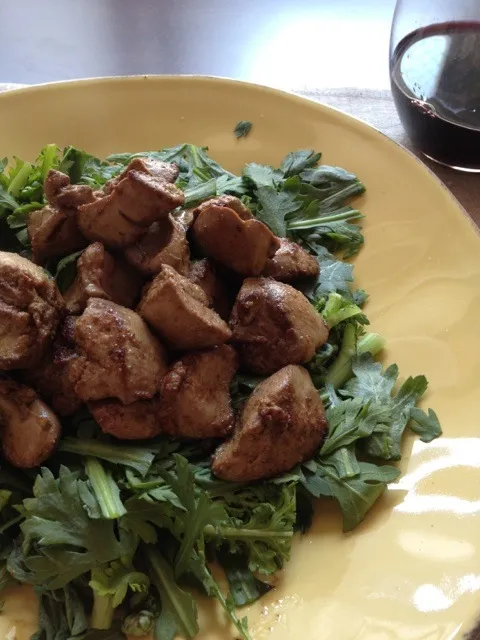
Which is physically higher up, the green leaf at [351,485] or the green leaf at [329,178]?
the green leaf at [329,178]

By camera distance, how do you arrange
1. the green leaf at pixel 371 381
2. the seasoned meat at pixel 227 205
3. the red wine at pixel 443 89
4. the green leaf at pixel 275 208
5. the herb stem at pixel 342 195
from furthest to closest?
the red wine at pixel 443 89 < the herb stem at pixel 342 195 < the green leaf at pixel 275 208 < the seasoned meat at pixel 227 205 < the green leaf at pixel 371 381

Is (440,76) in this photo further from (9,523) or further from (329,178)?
(9,523)

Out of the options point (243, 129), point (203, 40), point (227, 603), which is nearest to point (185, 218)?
point (243, 129)

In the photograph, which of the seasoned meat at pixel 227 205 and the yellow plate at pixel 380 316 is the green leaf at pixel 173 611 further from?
the seasoned meat at pixel 227 205

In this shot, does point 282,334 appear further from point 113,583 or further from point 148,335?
point 113,583

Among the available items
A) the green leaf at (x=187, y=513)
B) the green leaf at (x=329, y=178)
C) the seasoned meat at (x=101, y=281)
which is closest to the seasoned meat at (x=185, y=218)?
the seasoned meat at (x=101, y=281)

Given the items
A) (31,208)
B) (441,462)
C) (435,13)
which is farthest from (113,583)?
(435,13)

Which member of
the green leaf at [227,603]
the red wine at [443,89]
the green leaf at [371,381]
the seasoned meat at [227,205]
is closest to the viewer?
the green leaf at [227,603]

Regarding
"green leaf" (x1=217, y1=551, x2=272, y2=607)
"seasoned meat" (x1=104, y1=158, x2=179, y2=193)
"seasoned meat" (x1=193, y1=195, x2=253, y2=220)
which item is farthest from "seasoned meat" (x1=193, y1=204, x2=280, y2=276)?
"green leaf" (x1=217, y1=551, x2=272, y2=607)
